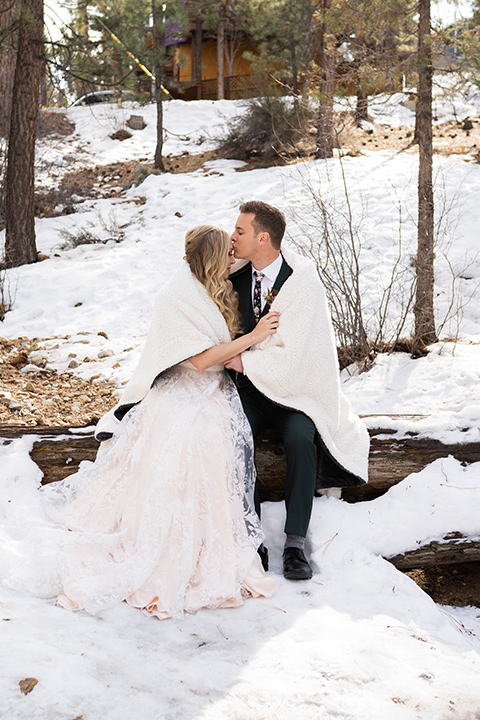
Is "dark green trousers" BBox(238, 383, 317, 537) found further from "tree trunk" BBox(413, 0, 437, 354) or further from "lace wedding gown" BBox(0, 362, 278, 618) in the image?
"tree trunk" BBox(413, 0, 437, 354)

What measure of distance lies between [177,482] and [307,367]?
2.94ft

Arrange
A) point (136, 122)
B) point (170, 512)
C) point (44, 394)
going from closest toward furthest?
point (170, 512)
point (44, 394)
point (136, 122)

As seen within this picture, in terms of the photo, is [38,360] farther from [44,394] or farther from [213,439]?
[213,439]

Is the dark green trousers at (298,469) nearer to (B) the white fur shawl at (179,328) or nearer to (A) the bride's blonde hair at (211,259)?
(B) the white fur shawl at (179,328)

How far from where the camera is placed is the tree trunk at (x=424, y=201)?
18.6 ft

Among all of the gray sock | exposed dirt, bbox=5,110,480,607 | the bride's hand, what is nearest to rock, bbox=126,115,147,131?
exposed dirt, bbox=5,110,480,607

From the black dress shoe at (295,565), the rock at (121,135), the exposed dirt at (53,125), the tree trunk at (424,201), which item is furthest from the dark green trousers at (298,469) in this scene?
the rock at (121,135)

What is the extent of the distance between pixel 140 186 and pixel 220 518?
1011 centimetres

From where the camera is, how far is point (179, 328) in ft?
10.5

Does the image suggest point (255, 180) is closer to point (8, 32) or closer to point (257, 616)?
point (8, 32)

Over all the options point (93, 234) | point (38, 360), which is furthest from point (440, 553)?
point (93, 234)

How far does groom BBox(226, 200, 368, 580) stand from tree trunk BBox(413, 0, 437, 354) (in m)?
2.57

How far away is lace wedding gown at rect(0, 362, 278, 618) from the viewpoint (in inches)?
107

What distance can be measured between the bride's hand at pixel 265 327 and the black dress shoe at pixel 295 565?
1.01 meters
